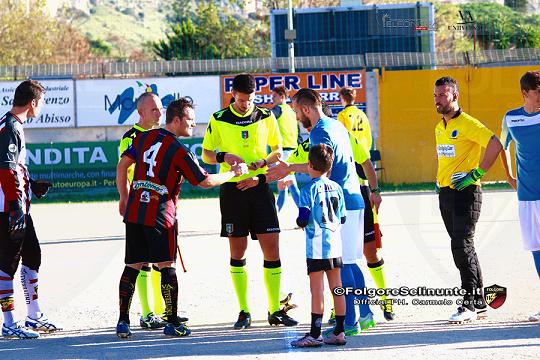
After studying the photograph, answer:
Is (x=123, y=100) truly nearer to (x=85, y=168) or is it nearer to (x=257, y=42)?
(x=85, y=168)

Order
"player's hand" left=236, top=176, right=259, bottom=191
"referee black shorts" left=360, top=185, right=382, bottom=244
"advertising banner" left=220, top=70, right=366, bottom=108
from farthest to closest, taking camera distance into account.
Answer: "advertising banner" left=220, top=70, right=366, bottom=108, "referee black shorts" left=360, top=185, right=382, bottom=244, "player's hand" left=236, top=176, right=259, bottom=191

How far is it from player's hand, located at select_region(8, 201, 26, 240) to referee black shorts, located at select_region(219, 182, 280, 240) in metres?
1.70

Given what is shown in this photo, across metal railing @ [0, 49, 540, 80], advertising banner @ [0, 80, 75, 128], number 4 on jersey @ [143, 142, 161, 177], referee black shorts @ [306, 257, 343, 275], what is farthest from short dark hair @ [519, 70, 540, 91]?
advertising banner @ [0, 80, 75, 128]

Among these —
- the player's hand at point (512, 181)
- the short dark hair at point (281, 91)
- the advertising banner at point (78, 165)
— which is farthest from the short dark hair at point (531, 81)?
the advertising banner at point (78, 165)

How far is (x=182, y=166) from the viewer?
8.24 meters

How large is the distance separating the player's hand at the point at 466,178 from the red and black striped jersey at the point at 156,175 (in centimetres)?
214

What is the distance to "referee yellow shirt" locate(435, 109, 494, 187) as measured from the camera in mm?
8719

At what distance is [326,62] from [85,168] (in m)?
7.06

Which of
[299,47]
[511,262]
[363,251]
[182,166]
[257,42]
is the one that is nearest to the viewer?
[182,166]

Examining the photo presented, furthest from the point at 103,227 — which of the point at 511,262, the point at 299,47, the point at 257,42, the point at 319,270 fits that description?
the point at 257,42

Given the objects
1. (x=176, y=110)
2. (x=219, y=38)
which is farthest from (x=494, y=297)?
(x=219, y=38)

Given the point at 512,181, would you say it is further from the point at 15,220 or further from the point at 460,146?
the point at 15,220

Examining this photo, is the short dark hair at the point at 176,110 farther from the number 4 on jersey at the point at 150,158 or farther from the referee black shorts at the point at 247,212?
the referee black shorts at the point at 247,212

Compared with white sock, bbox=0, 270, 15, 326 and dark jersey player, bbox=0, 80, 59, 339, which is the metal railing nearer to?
dark jersey player, bbox=0, 80, 59, 339
